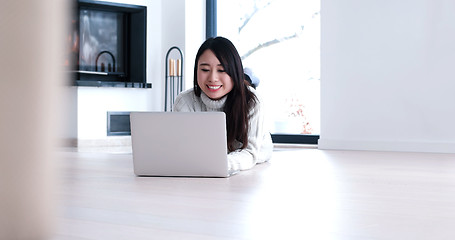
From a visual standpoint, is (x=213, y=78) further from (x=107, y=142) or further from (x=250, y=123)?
(x=107, y=142)

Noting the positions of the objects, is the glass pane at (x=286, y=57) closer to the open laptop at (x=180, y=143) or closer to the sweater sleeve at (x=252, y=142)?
the sweater sleeve at (x=252, y=142)

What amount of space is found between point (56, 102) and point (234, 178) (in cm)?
201

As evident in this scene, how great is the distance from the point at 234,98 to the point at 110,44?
153 inches

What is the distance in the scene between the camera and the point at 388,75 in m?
5.22

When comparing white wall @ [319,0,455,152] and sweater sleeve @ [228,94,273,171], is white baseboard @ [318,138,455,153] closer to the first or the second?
white wall @ [319,0,455,152]

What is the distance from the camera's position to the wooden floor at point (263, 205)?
1.38 meters

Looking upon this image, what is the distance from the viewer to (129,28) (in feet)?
22.1

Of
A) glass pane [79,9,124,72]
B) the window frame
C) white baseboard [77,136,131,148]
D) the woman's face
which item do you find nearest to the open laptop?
the woman's face

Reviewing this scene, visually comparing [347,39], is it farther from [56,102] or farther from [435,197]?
[56,102]

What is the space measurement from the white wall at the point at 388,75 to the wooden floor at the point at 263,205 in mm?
2001

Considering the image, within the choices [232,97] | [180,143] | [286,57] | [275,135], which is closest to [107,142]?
[275,135]

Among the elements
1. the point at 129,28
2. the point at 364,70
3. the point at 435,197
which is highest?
the point at 129,28

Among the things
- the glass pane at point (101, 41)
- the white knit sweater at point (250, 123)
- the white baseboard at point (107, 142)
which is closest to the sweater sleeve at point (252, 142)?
the white knit sweater at point (250, 123)

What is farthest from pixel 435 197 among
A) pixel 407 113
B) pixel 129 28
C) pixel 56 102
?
pixel 129 28
